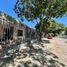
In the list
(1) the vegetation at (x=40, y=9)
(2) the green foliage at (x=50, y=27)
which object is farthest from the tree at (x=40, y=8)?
(2) the green foliage at (x=50, y=27)

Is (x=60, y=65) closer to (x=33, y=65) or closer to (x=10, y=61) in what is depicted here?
(x=33, y=65)

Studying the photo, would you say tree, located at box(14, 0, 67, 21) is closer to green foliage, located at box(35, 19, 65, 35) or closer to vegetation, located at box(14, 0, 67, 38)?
vegetation, located at box(14, 0, 67, 38)

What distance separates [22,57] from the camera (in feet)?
46.0

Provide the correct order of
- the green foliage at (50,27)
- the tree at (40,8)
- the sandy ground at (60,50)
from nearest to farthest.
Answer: the sandy ground at (60,50)
the tree at (40,8)
the green foliage at (50,27)

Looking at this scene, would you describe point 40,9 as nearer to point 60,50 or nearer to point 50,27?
point 60,50

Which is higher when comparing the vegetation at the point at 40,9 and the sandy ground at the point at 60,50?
the vegetation at the point at 40,9

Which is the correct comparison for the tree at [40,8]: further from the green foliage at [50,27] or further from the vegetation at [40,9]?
the green foliage at [50,27]

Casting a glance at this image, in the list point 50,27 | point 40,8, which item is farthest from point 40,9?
point 50,27

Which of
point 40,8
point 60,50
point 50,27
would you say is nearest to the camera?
point 60,50

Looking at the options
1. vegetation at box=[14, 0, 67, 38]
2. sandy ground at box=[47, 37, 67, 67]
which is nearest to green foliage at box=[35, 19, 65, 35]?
vegetation at box=[14, 0, 67, 38]

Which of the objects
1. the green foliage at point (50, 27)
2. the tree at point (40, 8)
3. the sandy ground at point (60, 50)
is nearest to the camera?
the sandy ground at point (60, 50)

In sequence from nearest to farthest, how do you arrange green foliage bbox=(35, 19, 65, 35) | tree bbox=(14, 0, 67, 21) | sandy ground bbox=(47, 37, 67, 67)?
sandy ground bbox=(47, 37, 67, 67) < tree bbox=(14, 0, 67, 21) < green foliage bbox=(35, 19, 65, 35)

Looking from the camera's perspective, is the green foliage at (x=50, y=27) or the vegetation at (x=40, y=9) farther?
the green foliage at (x=50, y=27)

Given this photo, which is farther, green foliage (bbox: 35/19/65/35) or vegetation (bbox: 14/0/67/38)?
green foliage (bbox: 35/19/65/35)
